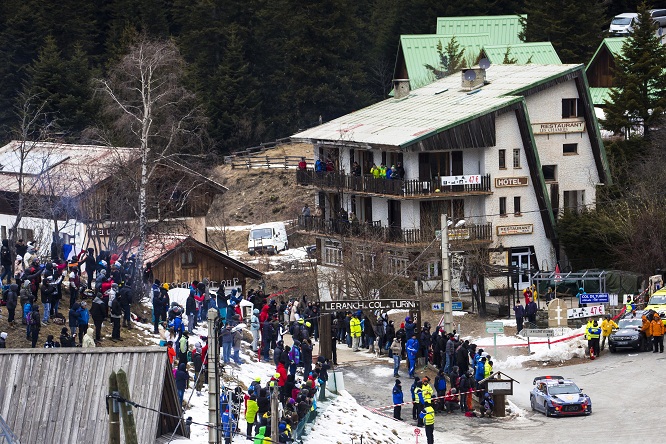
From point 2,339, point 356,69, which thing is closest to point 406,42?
point 356,69

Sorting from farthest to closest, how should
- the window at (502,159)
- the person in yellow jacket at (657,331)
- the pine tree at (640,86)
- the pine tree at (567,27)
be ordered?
the pine tree at (567,27)
the pine tree at (640,86)
the window at (502,159)
the person in yellow jacket at (657,331)

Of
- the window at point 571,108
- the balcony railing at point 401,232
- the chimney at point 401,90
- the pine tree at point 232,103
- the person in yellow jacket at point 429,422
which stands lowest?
the person in yellow jacket at point 429,422

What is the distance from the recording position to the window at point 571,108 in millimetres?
70625

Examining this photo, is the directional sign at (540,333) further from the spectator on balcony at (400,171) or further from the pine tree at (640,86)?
the pine tree at (640,86)

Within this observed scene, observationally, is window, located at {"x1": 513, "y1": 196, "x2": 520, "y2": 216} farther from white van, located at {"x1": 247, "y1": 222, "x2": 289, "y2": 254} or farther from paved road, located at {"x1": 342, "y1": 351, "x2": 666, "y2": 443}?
paved road, located at {"x1": 342, "y1": 351, "x2": 666, "y2": 443}

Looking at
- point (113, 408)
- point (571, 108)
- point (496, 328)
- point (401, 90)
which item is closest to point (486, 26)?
point (401, 90)

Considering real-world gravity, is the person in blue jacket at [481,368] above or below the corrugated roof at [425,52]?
below

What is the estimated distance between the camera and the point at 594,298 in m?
54.6

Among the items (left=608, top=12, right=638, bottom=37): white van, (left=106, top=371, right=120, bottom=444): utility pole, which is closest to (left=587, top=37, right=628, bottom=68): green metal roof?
(left=608, top=12, right=638, bottom=37): white van

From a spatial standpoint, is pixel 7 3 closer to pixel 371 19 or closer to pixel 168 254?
pixel 371 19

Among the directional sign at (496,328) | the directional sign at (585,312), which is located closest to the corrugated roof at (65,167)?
the directional sign at (496,328)

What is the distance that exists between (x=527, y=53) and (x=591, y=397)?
142 ft

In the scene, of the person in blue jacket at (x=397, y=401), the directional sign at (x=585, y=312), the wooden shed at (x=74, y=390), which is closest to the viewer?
the wooden shed at (x=74, y=390)

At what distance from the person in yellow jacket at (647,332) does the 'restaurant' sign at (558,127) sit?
21.9 metres
